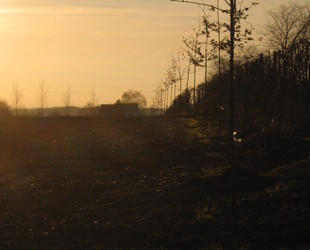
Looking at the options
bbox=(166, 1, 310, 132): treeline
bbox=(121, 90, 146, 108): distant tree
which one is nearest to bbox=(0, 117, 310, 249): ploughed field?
bbox=(166, 1, 310, 132): treeline

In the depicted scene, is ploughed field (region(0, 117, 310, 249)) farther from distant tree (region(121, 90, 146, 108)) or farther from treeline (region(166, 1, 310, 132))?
distant tree (region(121, 90, 146, 108))

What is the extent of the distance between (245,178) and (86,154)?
13839mm

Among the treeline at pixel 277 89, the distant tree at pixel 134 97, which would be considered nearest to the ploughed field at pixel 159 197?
the treeline at pixel 277 89

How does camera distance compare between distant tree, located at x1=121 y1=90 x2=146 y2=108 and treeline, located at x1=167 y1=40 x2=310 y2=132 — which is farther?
distant tree, located at x1=121 y1=90 x2=146 y2=108

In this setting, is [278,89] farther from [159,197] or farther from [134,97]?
[134,97]

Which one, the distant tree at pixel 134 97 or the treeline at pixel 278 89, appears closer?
the treeline at pixel 278 89

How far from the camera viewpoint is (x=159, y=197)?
14.5 metres

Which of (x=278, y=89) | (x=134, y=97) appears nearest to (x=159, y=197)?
(x=278, y=89)

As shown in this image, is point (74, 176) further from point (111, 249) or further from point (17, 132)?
point (17, 132)

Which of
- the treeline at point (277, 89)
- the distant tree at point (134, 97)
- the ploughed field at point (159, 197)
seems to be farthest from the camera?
the distant tree at point (134, 97)

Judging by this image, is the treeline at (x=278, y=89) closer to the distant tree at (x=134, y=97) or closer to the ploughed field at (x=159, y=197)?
the ploughed field at (x=159, y=197)

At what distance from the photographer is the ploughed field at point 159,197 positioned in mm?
10695

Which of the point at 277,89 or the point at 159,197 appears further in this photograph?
the point at 277,89

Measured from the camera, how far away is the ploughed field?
10695mm
